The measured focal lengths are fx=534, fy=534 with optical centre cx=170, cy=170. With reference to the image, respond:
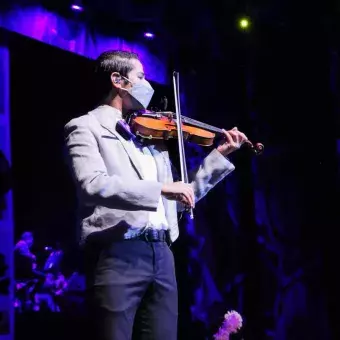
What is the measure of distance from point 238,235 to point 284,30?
5.09 feet

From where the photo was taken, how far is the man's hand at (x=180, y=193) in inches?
63.8

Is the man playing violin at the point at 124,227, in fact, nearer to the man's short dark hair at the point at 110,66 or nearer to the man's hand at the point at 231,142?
the man's short dark hair at the point at 110,66

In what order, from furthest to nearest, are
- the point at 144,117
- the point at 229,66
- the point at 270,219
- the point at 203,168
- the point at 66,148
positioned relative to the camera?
1. the point at 229,66
2. the point at 270,219
3. the point at 203,168
4. the point at 144,117
5. the point at 66,148

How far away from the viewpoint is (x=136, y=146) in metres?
1.90

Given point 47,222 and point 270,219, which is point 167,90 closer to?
point 270,219

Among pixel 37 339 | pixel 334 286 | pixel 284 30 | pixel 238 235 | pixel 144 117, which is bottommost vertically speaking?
pixel 37 339

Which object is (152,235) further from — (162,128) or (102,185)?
(162,128)

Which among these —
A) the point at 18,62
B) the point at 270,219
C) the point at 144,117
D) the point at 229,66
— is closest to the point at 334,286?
the point at 270,219

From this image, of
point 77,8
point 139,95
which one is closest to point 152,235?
point 139,95

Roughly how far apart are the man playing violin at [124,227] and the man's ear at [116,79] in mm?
137

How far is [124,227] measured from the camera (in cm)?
170

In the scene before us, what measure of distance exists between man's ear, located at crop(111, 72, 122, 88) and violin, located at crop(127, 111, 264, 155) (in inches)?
5.9

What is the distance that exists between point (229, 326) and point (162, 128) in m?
2.17

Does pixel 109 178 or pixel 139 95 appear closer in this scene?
pixel 109 178
